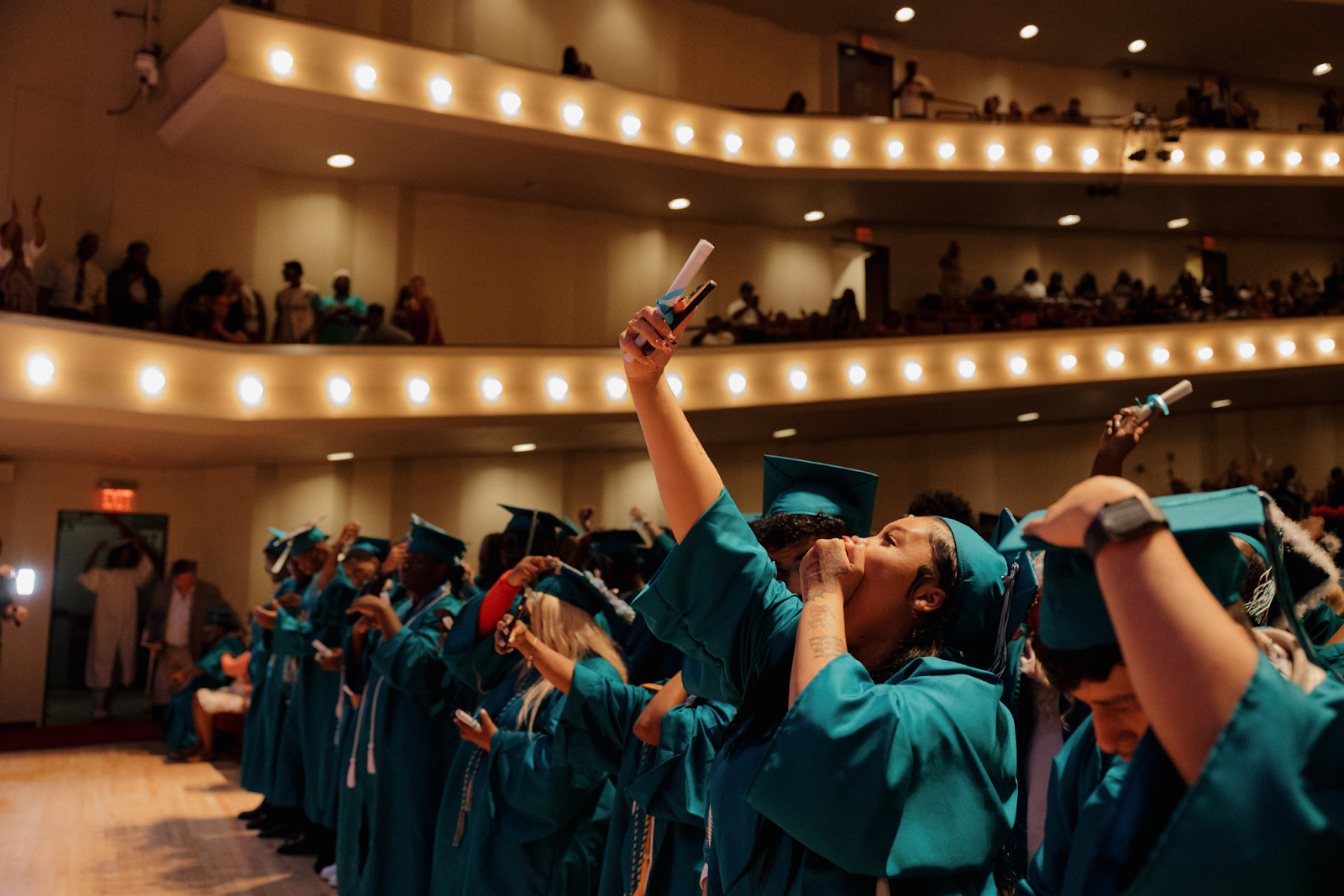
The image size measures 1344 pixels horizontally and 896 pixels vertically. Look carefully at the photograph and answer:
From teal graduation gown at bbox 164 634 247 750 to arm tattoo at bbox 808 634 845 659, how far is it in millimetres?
9800

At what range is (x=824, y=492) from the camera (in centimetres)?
246

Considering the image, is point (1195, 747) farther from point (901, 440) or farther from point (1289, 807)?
point (901, 440)

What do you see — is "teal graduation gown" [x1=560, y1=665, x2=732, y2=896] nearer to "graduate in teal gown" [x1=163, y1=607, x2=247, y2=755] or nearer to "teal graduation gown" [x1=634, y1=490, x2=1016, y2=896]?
"teal graduation gown" [x1=634, y1=490, x2=1016, y2=896]

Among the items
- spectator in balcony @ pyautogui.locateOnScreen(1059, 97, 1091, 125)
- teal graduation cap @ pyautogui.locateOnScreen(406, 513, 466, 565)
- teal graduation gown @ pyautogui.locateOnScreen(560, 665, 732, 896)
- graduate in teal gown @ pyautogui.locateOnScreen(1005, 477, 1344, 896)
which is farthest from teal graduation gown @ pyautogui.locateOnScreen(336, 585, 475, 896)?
spectator in balcony @ pyautogui.locateOnScreen(1059, 97, 1091, 125)

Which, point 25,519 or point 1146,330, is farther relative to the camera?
point 1146,330

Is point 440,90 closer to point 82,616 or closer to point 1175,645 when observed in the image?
point 82,616

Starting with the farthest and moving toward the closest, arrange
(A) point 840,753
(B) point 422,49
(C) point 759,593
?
(B) point 422,49 → (C) point 759,593 → (A) point 840,753

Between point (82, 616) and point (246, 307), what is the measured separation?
4120 millimetres

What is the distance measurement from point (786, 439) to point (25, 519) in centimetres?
940

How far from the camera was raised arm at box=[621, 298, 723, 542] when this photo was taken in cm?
161

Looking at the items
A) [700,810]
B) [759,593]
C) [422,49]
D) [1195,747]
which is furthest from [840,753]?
[422,49]

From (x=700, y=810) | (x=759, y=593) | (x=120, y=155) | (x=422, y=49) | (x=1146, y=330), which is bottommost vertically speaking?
(x=700, y=810)

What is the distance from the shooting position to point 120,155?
36.3 feet

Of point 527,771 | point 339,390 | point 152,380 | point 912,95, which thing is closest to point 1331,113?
point 912,95
